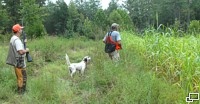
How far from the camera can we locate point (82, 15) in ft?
144

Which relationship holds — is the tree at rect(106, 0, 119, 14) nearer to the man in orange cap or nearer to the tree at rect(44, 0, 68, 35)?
the tree at rect(44, 0, 68, 35)

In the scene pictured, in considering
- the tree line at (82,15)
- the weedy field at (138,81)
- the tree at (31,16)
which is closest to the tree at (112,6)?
the tree line at (82,15)

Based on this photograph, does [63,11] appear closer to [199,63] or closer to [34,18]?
[34,18]

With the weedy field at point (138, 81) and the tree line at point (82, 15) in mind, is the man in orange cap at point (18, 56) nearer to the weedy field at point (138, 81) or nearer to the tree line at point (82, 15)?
the weedy field at point (138, 81)

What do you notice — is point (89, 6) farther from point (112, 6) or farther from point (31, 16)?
point (31, 16)

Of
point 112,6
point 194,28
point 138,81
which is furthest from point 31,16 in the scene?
point 112,6

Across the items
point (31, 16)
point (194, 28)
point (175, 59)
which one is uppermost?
point (31, 16)

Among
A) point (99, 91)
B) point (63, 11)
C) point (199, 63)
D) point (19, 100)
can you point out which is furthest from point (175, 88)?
point (63, 11)

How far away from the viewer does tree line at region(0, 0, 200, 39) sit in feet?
89.5

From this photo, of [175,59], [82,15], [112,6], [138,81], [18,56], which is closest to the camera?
[138,81]

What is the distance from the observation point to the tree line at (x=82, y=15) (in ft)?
89.5

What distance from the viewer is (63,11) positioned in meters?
48.4

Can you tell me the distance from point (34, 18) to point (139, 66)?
22.1m

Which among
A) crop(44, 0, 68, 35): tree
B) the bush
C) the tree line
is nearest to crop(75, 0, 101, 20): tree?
the tree line
